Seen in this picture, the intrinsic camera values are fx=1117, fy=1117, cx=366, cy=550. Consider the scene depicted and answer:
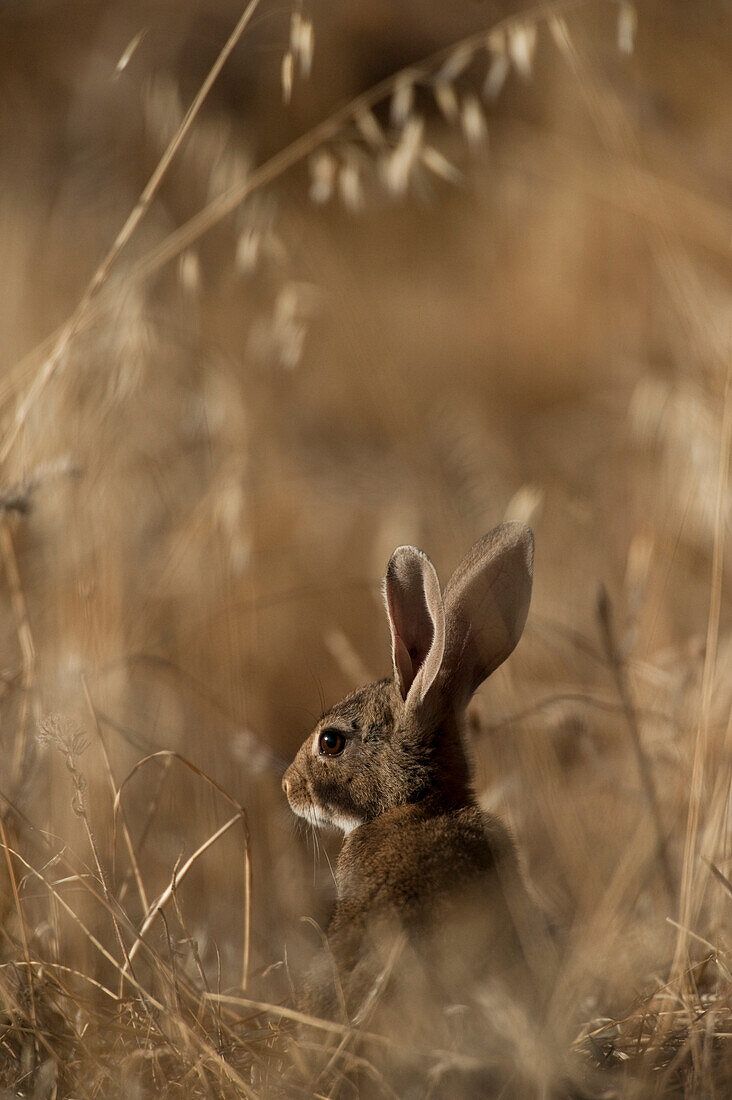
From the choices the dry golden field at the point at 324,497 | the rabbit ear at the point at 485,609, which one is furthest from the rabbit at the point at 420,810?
the dry golden field at the point at 324,497

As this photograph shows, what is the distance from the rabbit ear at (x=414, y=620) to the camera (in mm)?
2295

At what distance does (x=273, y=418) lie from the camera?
5285 mm

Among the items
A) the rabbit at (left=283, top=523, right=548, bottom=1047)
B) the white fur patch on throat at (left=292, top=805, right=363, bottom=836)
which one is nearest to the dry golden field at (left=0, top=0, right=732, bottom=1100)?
the rabbit at (left=283, top=523, right=548, bottom=1047)

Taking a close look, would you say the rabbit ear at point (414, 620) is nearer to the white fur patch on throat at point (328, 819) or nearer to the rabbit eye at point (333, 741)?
the rabbit eye at point (333, 741)

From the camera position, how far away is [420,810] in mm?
2254

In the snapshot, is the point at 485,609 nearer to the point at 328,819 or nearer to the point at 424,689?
the point at 424,689

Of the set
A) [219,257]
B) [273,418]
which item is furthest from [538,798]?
[219,257]

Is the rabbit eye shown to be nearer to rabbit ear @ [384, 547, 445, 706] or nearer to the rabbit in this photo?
the rabbit

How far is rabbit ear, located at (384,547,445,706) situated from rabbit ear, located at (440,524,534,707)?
6 centimetres

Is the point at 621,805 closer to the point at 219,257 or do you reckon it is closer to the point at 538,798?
the point at 538,798

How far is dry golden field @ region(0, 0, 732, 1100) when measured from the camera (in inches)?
75.1

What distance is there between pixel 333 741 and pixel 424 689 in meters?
0.28

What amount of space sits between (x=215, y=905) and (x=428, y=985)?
3.61 ft

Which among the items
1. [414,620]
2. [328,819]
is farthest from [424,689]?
[328,819]
